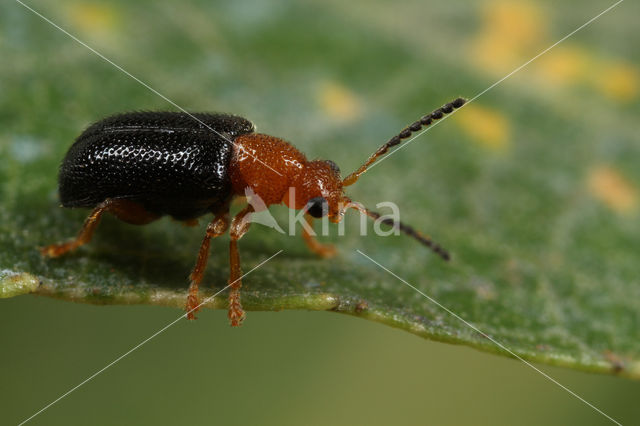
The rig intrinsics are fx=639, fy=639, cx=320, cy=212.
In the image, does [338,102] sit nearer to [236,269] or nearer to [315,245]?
[315,245]

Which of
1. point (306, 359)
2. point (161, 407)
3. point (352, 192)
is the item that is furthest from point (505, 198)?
point (161, 407)

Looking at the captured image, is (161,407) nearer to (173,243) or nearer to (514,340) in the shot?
(173,243)

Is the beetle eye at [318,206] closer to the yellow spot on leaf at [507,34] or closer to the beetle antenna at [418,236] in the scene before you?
the beetle antenna at [418,236]

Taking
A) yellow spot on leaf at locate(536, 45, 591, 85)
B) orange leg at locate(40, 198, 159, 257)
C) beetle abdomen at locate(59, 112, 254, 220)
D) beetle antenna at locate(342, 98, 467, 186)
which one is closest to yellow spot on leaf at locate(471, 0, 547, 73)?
→ yellow spot on leaf at locate(536, 45, 591, 85)

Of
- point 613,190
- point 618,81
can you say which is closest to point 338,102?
point 613,190

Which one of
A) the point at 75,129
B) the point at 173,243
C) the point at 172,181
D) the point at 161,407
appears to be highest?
the point at 75,129

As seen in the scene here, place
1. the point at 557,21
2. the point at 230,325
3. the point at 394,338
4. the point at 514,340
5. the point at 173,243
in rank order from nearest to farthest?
the point at 514,340 → the point at 230,325 → the point at 173,243 → the point at 394,338 → the point at 557,21

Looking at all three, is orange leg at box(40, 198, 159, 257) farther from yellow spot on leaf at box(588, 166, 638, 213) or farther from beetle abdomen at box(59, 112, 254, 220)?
yellow spot on leaf at box(588, 166, 638, 213)
